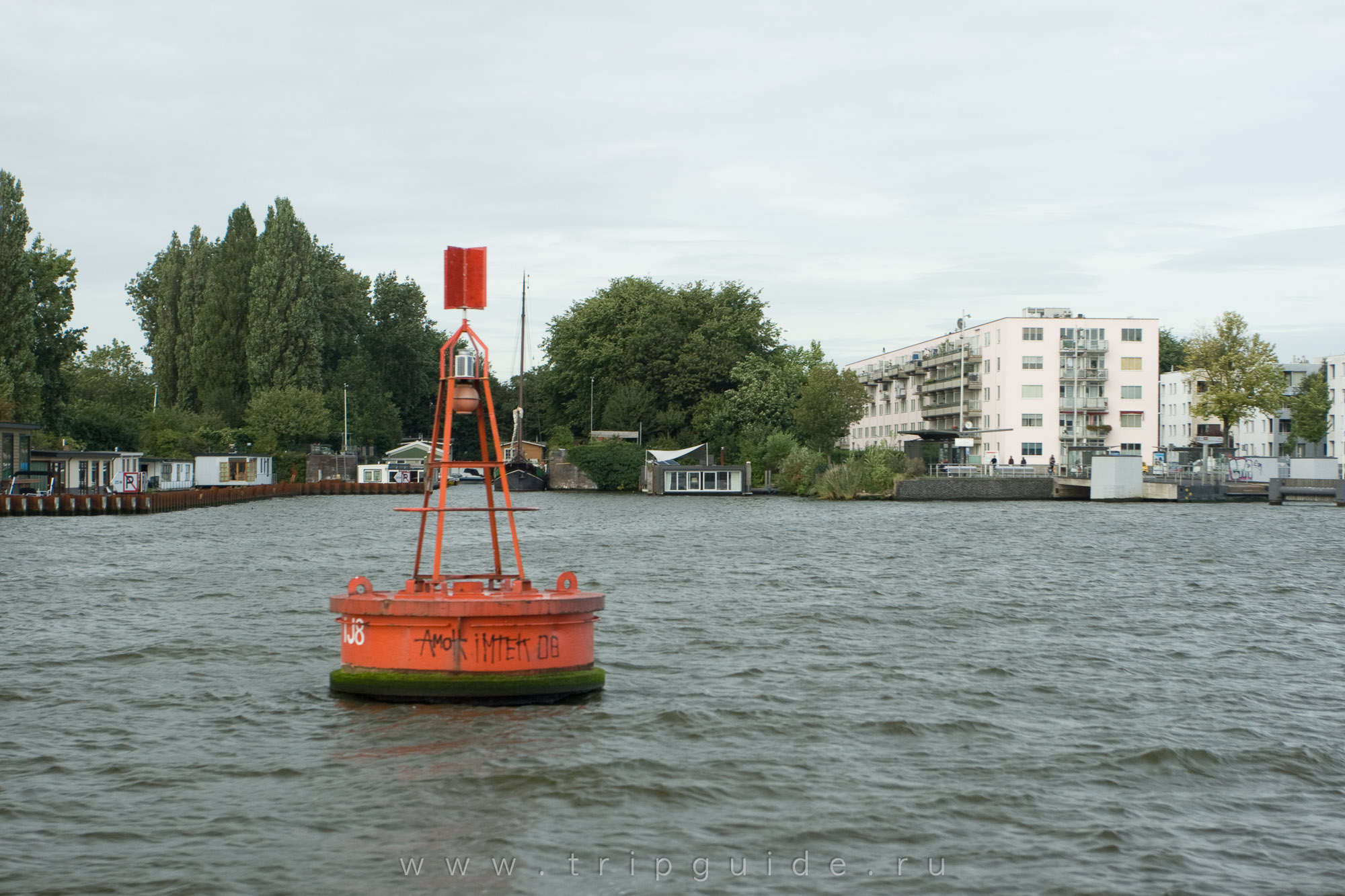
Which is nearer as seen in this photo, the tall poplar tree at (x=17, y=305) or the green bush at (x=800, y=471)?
the tall poplar tree at (x=17, y=305)

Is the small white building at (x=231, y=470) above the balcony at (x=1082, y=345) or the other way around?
the other way around

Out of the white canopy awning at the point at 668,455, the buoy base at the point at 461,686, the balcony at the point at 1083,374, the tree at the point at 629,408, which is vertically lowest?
the buoy base at the point at 461,686

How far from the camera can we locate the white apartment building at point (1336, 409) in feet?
392

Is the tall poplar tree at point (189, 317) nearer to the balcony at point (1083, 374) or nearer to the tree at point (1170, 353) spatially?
the balcony at point (1083, 374)

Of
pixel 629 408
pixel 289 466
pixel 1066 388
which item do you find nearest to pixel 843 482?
pixel 629 408

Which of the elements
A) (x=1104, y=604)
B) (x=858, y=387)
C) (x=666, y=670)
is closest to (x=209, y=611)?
(x=666, y=670)

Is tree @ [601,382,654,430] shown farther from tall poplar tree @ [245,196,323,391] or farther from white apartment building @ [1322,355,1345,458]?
white apartment building @ [1322,355,1345,458]

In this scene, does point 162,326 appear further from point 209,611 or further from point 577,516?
point 209,611

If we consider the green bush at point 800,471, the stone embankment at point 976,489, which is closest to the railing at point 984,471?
the stone embankment at point 976,489

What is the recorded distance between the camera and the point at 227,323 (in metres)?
Answer: 94.2

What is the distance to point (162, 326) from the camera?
3846 inches

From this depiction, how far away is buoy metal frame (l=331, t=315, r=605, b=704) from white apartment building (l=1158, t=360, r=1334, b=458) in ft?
376

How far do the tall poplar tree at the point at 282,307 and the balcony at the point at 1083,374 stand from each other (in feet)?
198

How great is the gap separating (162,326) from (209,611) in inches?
3228
